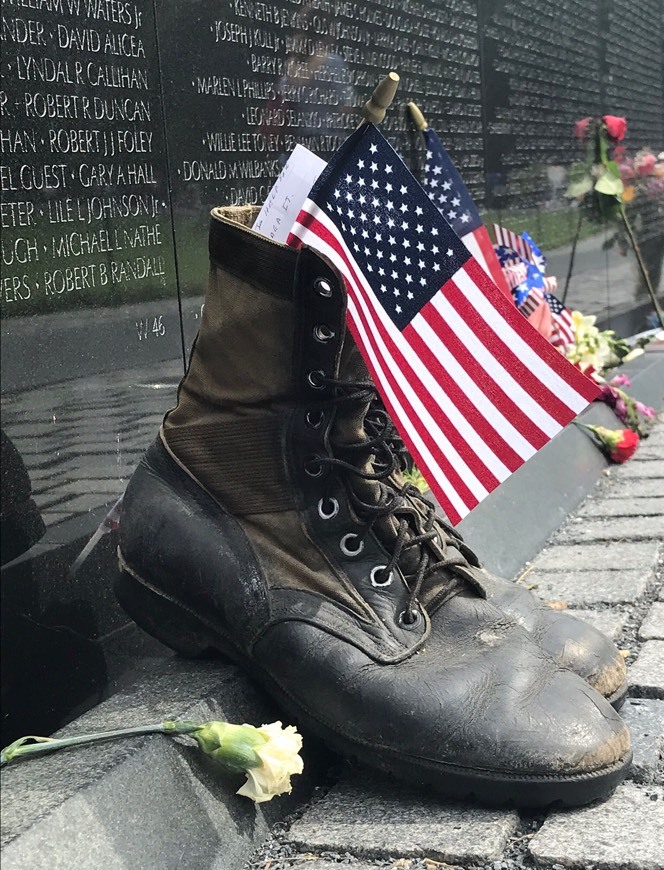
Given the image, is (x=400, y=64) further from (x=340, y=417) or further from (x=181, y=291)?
(x=340, y=417)

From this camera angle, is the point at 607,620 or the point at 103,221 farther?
the point at 607,620

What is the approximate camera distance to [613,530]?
335 cm

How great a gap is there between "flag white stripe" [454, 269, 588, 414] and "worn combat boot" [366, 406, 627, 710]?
24 cm

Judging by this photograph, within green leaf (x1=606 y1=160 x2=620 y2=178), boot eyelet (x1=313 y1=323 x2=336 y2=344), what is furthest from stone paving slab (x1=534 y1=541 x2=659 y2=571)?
green leaf (x1=606 y1=160 x2=620 y2=178)

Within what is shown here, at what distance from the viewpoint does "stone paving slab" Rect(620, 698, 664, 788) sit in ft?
5.88

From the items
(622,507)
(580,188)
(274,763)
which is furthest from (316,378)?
(580,188)

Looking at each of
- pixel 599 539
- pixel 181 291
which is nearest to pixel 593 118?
pixel 599 539

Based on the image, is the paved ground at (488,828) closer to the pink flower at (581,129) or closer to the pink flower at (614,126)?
the pink flower at (581,129)

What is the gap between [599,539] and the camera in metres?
3.27

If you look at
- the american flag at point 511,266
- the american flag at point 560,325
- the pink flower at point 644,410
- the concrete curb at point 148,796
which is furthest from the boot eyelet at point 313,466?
the pink flower at point 644,410

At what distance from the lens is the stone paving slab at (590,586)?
2.68 metres

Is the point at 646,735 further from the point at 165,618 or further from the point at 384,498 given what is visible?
the point at 165,618

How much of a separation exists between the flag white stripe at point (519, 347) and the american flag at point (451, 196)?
2.02 metres

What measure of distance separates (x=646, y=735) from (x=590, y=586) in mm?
896
